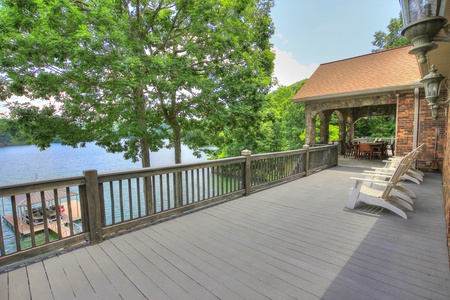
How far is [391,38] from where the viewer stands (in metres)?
22.6

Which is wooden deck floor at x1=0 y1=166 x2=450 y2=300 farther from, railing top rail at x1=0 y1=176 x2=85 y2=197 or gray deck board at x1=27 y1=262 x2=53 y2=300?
railing top rail at x1=0 y1=176 x2=85 y2=197

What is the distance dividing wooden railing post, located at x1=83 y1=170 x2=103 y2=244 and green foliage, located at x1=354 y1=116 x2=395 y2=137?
22.1 m

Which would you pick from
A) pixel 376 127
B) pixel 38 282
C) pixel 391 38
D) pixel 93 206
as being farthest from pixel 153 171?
pixel 391 38

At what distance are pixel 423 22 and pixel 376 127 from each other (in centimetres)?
2258

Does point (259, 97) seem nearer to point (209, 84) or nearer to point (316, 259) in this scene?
point (209, 84)

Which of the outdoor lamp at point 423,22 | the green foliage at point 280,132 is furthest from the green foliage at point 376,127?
the outdoor lamp at point 423,22

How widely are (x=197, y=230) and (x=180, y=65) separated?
16.6ft

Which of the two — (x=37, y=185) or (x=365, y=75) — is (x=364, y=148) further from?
(x=37, y=185)

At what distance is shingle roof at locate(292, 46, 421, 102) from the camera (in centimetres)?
776

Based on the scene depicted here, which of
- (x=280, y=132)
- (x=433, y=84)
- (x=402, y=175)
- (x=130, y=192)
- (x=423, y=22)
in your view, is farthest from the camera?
(x=280, y=132)

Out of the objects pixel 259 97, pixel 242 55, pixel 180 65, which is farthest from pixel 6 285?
pixel 242 55

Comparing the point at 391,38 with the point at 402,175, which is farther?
the point at 391,38

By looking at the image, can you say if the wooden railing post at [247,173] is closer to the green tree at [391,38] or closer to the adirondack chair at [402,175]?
the adirondack chair at [402,175]

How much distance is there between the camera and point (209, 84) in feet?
23.4
